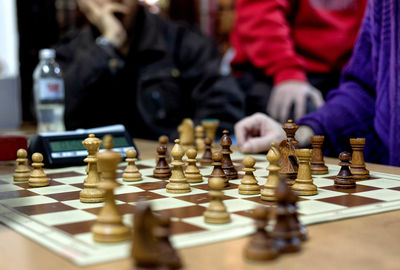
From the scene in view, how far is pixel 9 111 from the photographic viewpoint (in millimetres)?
3562

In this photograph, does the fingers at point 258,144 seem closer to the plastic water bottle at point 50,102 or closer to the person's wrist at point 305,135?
the person's wrist at point 305,135

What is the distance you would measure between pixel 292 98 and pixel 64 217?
2.32 m

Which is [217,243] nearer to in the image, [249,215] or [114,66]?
[249,215]

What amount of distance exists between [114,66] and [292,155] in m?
2.03

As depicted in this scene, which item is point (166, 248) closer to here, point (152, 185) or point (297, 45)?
point (152, 185)

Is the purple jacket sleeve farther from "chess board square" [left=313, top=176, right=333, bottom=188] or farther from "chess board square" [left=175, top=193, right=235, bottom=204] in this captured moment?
"chess board square" [left=175, top=193, right=235, bottom=204]

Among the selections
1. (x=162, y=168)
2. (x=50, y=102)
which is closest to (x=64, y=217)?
(x=162, y=168)

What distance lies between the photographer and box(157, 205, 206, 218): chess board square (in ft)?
3.40

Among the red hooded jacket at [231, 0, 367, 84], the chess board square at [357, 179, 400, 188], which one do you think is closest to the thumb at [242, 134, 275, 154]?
the chess board square at [357, 179, 400, 188]

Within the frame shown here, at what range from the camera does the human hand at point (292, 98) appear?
3.11 meters

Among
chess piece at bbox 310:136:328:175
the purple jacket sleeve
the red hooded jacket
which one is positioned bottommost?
chess piece at bbox 310:136:328:175

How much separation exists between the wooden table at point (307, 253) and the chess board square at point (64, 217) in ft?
0.25

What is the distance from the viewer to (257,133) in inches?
85.0

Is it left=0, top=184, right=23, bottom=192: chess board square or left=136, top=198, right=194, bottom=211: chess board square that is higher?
left=0, top=184, right=23, bottom=192: chess board square
